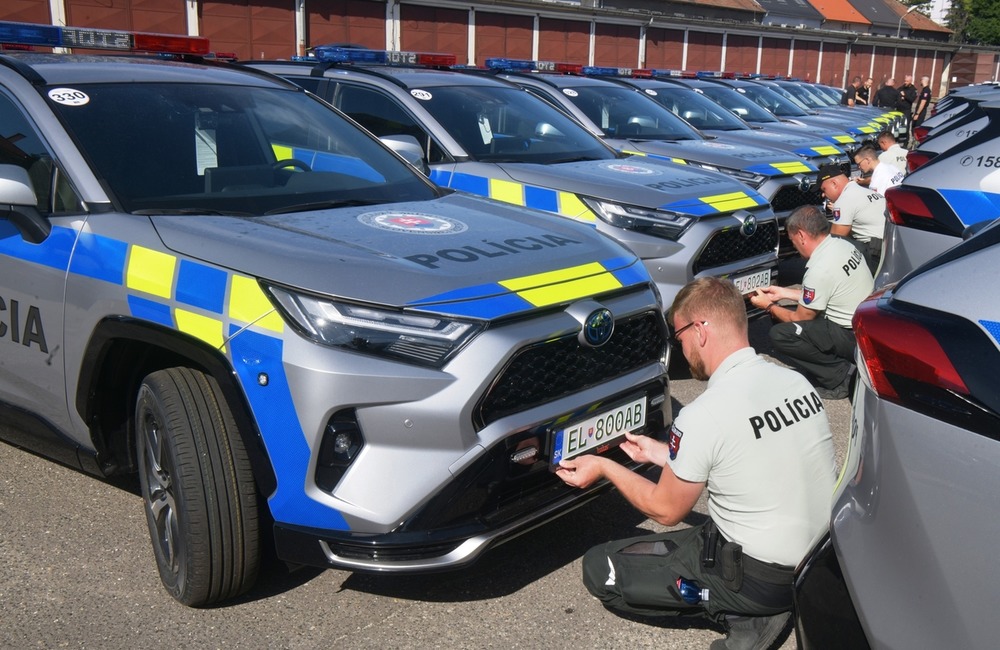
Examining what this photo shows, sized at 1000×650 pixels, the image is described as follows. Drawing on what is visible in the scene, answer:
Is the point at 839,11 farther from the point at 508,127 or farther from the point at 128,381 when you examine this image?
the point at 128,381

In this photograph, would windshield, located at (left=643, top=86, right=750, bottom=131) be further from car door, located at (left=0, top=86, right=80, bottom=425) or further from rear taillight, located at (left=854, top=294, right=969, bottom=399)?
rear taillight, located at (left=854, top=294, right=969, bottom=399)

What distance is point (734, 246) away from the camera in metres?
5.56

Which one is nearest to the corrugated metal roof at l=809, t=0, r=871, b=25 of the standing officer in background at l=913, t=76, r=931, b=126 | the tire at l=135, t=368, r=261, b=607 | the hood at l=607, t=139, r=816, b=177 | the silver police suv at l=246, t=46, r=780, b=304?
the standing officer in background at l=913, t=76, r=931, b=126

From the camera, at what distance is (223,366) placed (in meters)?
2.61

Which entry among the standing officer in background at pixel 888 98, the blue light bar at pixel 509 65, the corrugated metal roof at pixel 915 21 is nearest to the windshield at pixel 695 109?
the blue light bar at pixel 509 65

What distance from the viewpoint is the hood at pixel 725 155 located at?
24.7 feet

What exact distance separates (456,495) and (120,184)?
1581mm

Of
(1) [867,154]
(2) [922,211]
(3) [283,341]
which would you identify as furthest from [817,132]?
(3) [283,341]

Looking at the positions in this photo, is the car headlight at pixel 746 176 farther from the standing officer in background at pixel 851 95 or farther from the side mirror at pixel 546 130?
the standing officer in background at pixel 851 95

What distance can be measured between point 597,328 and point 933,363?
4.72ft

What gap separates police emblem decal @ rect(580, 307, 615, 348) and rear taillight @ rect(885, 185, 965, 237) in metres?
1.83

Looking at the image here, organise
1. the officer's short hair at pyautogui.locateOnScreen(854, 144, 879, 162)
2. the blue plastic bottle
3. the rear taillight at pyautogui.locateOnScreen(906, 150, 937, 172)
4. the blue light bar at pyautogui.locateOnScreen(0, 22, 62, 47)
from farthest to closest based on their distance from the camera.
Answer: the officer's short hair at pyautogui.locateOnScreen(854, 144, 879, 162) → the rear taillight at pyautogui.locateOnScreen(906, 150, 937, 172) → the blue light bar at pyautogui.locateOnScreen(0, 22, 62, 47) → the blue plastic bottle

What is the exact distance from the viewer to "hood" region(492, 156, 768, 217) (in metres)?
5.34

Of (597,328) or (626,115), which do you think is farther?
(626,115)
